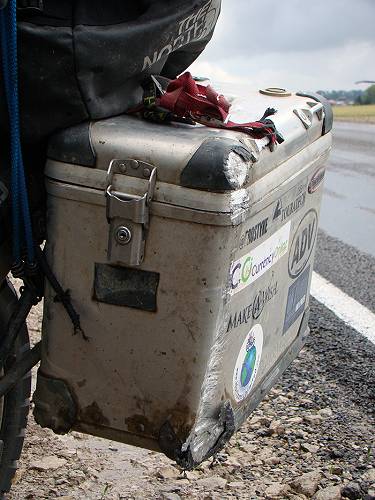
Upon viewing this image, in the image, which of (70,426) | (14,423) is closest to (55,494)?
(14,423)

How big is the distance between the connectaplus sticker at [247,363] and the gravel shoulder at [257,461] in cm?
52

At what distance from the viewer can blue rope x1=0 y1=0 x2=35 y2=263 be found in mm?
2277

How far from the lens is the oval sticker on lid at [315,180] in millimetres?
3122

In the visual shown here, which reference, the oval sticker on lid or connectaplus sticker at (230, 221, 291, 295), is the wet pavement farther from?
connectaplus sticker at (230, 221, 291, 295)

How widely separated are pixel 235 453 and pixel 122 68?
1.53 metres

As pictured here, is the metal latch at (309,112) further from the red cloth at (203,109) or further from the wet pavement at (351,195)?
the wet pavement at (351,195)

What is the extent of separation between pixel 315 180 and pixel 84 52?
112 centimetres

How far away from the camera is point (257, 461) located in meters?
3.30

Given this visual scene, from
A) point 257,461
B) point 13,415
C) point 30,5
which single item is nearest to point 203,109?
point 30,5

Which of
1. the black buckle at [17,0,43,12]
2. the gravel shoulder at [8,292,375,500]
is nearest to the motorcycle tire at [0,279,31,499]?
the gravel shoulder at [8,292,375,500]

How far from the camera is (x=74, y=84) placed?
2369mm

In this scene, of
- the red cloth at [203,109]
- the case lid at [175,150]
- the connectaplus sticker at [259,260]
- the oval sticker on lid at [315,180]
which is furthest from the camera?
the oval sticker on lid at [315,180]

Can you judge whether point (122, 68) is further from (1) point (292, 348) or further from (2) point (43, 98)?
(1) point (292, 348)

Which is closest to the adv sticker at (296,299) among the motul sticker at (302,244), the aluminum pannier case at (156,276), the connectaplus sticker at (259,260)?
the motul sticker at (302,244)
